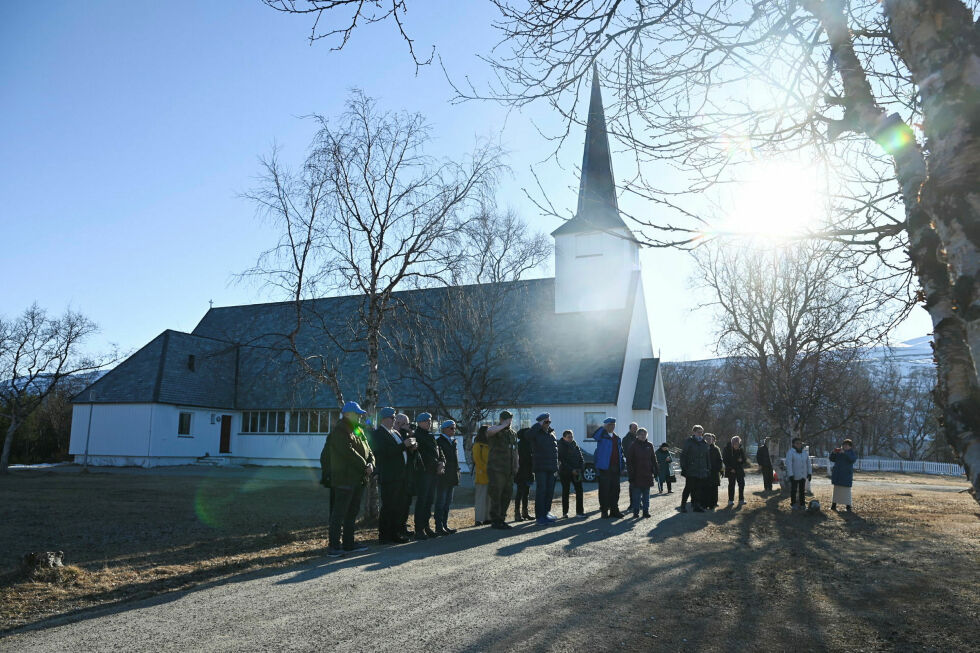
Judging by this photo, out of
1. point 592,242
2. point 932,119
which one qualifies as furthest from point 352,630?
point 592,242

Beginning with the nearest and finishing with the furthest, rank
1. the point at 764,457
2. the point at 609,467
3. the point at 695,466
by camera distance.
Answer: the point at 609,467 → the point at 695,466 → the point at 764,457

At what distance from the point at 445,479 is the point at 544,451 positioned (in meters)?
2.72

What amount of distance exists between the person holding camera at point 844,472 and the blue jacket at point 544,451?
7234 mm

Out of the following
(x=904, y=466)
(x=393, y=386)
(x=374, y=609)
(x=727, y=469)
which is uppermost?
(x=393, y=386)

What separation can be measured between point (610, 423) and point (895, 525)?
5824 millimetres

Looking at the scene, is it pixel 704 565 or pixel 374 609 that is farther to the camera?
pixel 704 565

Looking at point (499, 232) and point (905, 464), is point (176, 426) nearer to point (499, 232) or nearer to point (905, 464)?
point (499, 232)

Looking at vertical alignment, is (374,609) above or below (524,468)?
below

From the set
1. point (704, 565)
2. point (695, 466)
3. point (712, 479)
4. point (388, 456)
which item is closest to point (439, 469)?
point (388, 456)

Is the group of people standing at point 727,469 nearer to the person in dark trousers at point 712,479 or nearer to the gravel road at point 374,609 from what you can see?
the person in dark trousers at point 712,479

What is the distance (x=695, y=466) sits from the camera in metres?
14.9

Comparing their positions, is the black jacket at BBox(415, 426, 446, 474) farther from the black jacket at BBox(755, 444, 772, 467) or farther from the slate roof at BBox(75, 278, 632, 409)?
the slate roof at BBox(75, 278, 632, 409)

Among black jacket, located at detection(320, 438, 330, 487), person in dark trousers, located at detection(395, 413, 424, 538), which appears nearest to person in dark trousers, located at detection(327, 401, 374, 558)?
black jacket, located at detection(320, 438, 330, 487)

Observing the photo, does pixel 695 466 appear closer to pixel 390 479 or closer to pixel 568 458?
pixel 568 458
